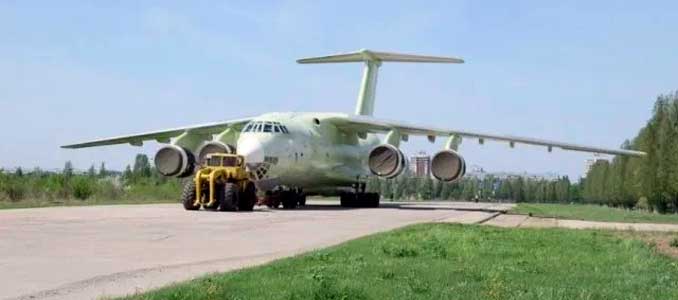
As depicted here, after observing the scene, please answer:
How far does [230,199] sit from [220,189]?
111cm

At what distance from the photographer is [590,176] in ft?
324

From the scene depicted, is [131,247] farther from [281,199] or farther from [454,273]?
[281,199]

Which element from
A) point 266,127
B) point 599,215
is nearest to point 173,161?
point 266,127

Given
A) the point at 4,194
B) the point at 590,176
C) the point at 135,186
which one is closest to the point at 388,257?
the point at 4,194

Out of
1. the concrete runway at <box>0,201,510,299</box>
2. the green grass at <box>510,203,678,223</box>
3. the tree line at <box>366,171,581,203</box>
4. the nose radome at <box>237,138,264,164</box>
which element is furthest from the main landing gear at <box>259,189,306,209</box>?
the tree line at <box>366,171,581,203</box>

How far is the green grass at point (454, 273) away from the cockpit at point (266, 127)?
1783cm

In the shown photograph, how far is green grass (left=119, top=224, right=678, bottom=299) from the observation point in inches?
313

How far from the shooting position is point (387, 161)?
34031 mm

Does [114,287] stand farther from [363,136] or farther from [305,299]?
[363,136]

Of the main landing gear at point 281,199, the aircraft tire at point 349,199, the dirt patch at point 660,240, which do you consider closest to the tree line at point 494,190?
the aircraft tire at point 349,199

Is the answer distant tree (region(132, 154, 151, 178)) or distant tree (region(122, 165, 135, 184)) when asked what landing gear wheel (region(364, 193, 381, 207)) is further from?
distant tree (region(132, 154, 151, 178))

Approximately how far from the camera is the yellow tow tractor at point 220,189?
90.7 ft

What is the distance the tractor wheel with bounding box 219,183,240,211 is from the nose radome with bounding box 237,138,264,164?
321cm

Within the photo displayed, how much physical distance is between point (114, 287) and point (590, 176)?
95253mm
